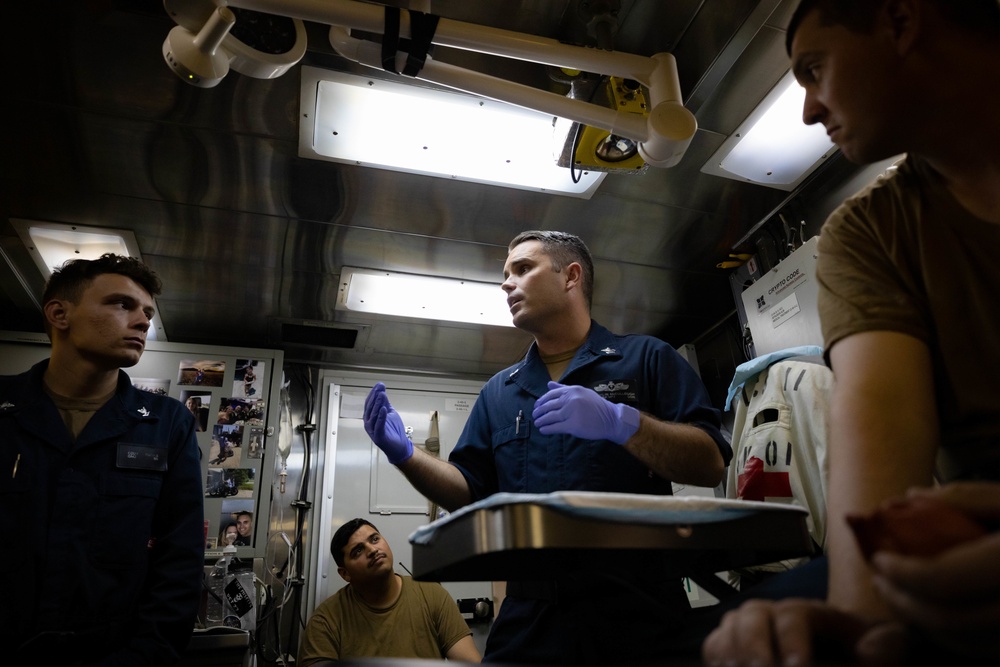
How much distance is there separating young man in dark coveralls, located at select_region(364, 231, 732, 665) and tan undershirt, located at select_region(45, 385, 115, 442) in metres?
1.07

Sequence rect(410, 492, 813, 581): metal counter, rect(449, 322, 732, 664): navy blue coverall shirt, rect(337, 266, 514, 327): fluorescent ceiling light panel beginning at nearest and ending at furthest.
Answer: rect(410, 492, 813, 581): metal counter → rect(449, 322, 732, 664): navy blue coverall shirt → rect(337, 266, 514, 327): fluorescent ceiling light panel

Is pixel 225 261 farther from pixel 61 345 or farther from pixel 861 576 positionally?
pixel 861 576

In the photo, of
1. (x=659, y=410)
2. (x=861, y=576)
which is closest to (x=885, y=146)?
(x=861, y=576)

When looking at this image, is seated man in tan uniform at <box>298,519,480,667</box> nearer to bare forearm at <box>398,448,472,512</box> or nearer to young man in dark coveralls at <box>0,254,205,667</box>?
young man in dark coveralls at <box>0,254,205,667</box>

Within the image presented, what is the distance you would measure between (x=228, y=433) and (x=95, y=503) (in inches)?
84.9

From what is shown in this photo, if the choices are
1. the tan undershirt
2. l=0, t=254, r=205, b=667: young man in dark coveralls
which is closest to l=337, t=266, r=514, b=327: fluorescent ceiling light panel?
l=0, t=254, r=205, b=667: young man in dark coveralls

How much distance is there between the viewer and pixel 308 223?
11.3 ft

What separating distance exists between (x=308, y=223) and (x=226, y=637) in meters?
→ 1.90

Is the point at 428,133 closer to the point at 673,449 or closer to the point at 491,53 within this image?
the point at 491,53

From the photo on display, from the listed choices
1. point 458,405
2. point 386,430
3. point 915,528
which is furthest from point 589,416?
point 458,405

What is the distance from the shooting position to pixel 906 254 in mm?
1022

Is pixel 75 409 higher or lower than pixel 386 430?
higher

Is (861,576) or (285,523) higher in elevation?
(285,523)

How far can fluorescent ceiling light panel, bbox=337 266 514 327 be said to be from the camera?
4004mm
